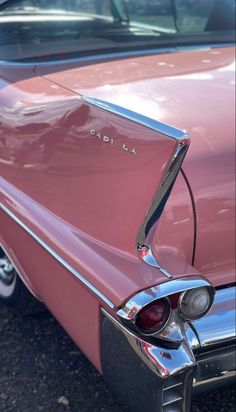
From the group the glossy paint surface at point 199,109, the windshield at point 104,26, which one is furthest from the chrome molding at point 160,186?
the windshield at point 104,26

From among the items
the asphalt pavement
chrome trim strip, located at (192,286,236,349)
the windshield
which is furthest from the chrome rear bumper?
the windshield

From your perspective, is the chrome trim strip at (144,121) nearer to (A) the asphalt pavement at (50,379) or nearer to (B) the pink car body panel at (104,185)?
(B) the pink car body panel at (104,185)

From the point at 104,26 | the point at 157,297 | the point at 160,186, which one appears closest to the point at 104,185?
the point at 160,186

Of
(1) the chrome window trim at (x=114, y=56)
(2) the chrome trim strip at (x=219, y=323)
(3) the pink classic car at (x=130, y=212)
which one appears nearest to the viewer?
(3) the pink classic car at (x=130, y=212)

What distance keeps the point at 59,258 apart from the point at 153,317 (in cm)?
46

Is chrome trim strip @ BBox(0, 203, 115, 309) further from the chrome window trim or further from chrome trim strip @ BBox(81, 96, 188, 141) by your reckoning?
the chrome window trim

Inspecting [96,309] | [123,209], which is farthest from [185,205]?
[96,309]

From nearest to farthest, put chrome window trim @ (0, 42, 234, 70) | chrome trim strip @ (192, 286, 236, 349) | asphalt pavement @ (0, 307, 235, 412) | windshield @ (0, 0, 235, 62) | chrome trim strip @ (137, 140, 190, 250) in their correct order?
chrome trim strip @ (137, 140, 190, 250) < chrome trim strip @ (192, 286, 236, 349) < asphalt pavement @ (0, 307, 235, 412) < chrome window trim @ (0, 42, 234, 70) < windshield @ (0, 0, 235, 62)

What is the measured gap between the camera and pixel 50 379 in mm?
2570

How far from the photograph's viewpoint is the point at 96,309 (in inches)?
74.5

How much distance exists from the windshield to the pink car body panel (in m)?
0.41

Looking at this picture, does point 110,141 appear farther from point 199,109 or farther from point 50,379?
point 50,379

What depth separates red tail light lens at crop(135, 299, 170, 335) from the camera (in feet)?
5.64

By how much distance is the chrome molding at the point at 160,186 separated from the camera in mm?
1637
